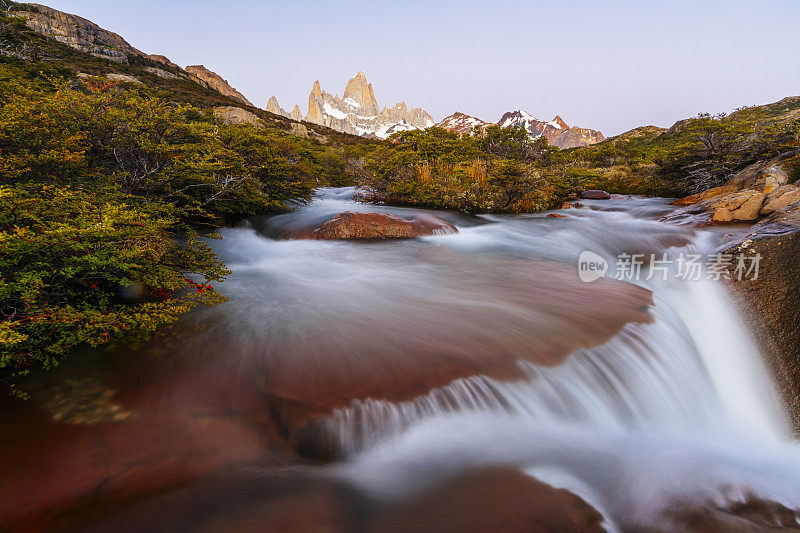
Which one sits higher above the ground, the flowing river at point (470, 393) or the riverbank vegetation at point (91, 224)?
the riverbank vegetation at point (91, 224)

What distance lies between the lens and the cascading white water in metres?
2.58

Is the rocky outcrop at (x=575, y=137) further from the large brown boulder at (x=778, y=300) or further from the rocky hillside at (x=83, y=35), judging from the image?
the large brown boulder at (x=778, y=300)

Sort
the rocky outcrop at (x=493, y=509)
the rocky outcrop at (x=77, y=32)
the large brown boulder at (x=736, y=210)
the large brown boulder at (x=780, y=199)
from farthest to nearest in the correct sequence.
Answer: the rocky outcrop at (x=77, y=32) < the large brown boulder at (x=736, y=210) < the large brown boulder at (x=780, y=199) < the rocky outcrop at (x=493, y=509)

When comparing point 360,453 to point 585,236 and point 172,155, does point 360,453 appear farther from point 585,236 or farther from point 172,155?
point 585,236

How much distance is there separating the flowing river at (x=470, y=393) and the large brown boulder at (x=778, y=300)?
17 cm

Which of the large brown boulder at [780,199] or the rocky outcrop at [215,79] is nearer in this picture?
the large brown boulder at [780,199]

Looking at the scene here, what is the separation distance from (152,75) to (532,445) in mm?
72592

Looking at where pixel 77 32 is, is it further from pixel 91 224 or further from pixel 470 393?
pixel 470 393

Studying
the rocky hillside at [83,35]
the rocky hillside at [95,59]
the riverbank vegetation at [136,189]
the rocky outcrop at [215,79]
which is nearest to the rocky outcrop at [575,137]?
the rocky outcrop at [215,79]

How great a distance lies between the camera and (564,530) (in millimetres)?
1923

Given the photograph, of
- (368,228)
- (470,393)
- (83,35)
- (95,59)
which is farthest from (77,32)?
(470,393)

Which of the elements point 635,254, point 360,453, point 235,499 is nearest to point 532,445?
point 360,453

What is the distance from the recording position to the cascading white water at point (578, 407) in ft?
8.46

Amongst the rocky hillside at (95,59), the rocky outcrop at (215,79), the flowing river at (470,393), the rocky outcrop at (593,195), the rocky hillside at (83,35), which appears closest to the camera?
the flowing river at (470,393)
